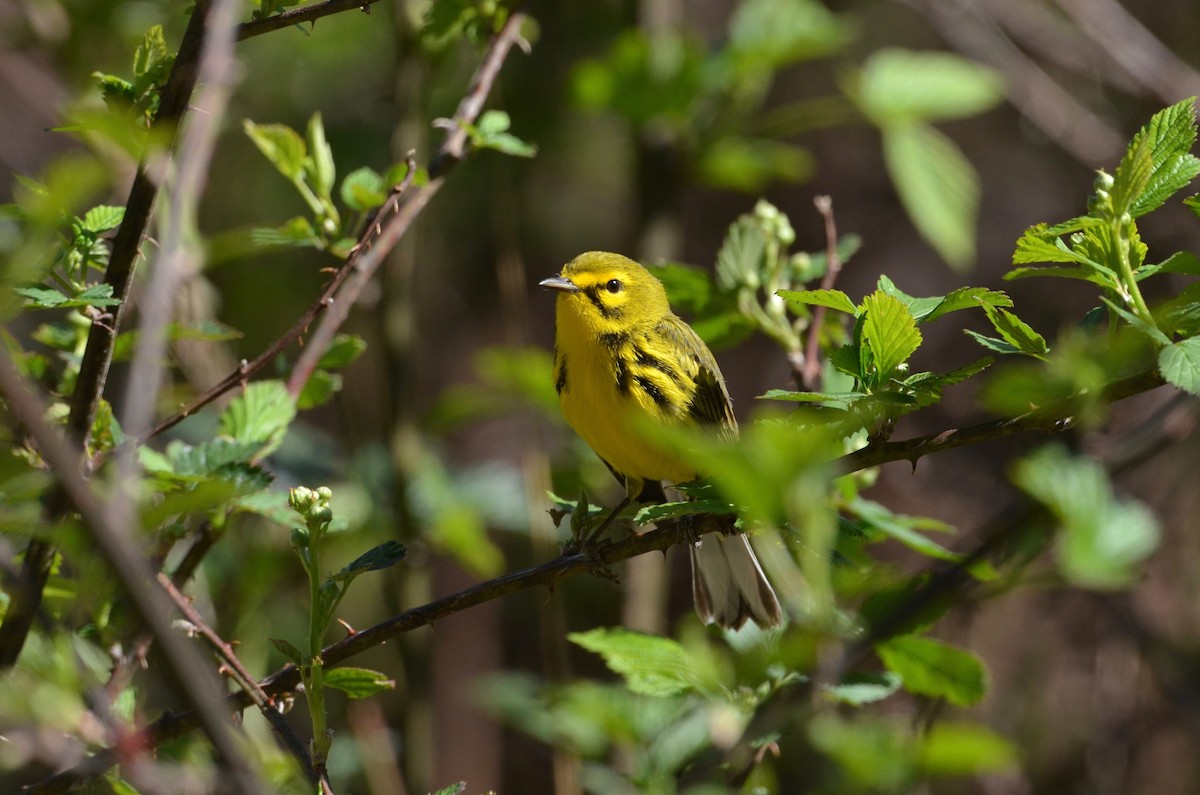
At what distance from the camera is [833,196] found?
282 inches

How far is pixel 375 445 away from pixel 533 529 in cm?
77

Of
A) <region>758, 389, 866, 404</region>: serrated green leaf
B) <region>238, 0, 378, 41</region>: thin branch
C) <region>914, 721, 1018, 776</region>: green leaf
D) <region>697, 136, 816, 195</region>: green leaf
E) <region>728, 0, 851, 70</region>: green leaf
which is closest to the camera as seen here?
<region>758, 389, 866, 404</region>: serrated green leaf

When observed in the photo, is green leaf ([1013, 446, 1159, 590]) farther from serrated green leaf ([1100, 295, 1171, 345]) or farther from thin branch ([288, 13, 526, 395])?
thin branch ([288, 13, 526, 395])

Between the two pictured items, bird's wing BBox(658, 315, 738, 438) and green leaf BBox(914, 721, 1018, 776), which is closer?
green leaf BBox(914, 721, 1018, 776)

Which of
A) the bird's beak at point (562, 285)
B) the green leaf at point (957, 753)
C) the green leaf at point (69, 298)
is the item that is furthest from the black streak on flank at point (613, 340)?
the green leaf at point (69, 298)

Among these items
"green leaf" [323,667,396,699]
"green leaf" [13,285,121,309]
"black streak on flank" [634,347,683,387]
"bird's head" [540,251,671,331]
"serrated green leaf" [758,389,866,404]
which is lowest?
"black streak on flank" [634,347,683,387]

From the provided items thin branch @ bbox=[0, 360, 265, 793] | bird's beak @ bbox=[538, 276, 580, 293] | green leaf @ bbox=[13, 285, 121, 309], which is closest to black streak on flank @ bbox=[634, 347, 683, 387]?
bird's beak @ bbox=[538, 276, 580, 293]

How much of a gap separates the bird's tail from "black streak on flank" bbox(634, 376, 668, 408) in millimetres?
367

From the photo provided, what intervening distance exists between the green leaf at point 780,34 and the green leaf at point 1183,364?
2138mm

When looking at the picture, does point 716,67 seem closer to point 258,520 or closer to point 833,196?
point 258,520

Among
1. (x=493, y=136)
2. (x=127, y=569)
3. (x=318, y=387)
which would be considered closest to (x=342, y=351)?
(x=318, y=387)

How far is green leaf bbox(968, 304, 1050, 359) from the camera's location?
65.2 inches

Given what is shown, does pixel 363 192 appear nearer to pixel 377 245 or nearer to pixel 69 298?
pixel 377 245

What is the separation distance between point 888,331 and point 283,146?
4.28 feet
